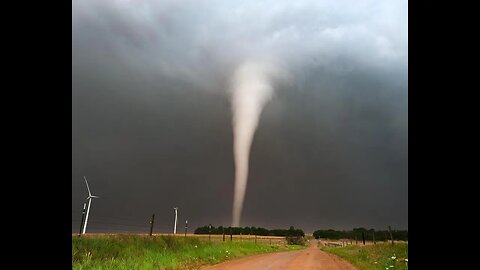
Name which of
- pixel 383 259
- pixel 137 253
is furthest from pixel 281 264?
pixel 137 253

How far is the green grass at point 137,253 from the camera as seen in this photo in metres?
14.7

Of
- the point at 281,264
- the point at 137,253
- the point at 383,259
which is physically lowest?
the point at 281,264

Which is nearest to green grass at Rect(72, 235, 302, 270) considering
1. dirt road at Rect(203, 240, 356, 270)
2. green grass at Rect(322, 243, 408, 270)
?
dirt road at Rect(203, 240, 356, 270)

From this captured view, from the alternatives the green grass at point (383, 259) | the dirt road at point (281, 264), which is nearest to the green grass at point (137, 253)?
the dirt road at point (281, 264)

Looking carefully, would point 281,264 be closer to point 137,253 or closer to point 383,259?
point 383,259

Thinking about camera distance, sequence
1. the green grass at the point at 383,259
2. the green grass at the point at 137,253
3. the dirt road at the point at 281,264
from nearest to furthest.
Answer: the green grass at the point at 137,253, the green grass at the point at 383,259, the dirt road at the point at 281,264

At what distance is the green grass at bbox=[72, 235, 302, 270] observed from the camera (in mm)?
14698

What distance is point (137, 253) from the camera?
1811cm

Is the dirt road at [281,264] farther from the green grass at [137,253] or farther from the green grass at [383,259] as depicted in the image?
the green grass at [137,253]
